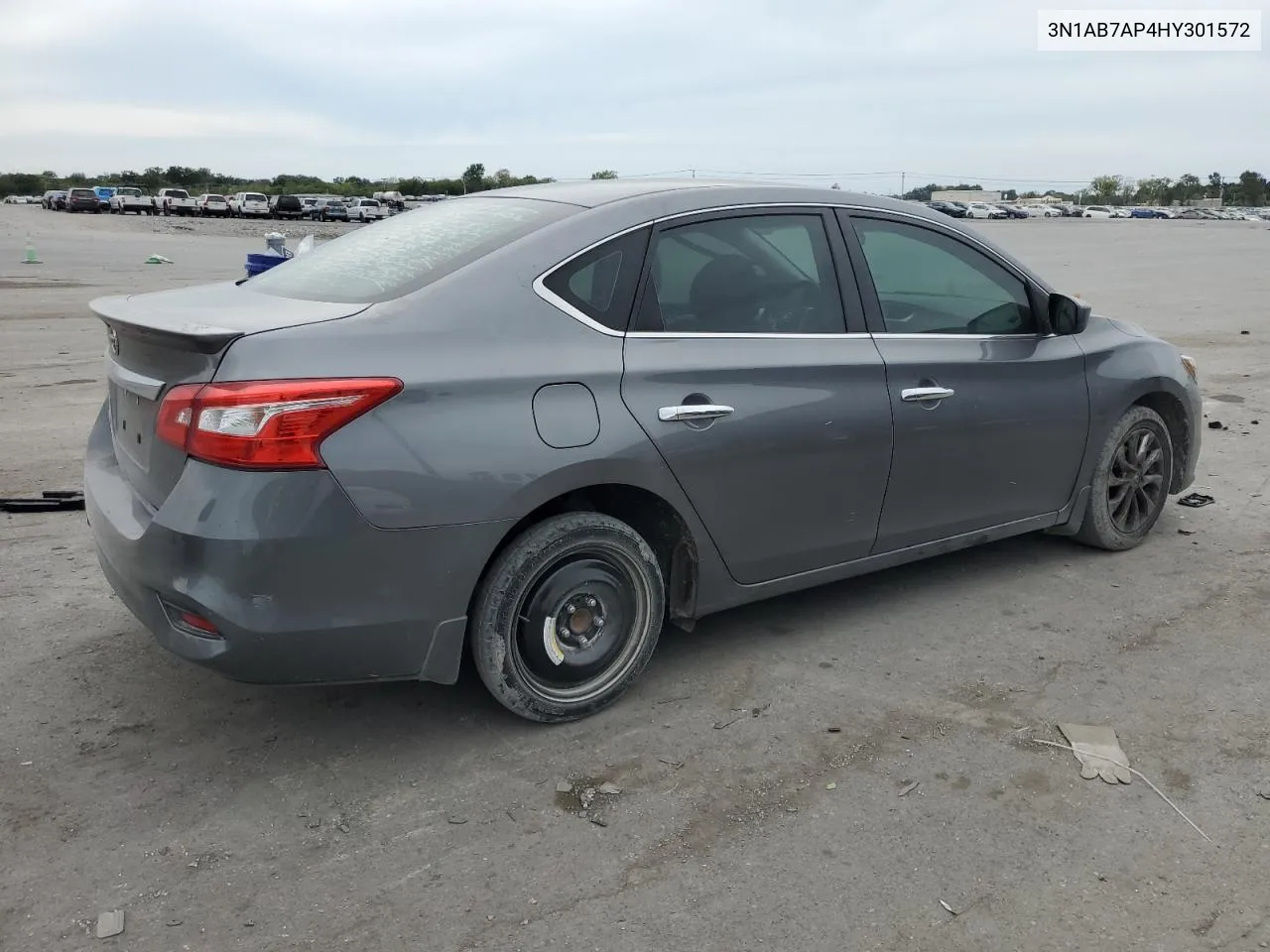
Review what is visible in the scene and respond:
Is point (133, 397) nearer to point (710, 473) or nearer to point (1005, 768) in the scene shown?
point (710, 473)

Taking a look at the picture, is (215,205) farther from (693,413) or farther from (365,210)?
(693,413)

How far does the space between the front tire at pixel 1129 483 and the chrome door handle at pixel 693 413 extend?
233 cm

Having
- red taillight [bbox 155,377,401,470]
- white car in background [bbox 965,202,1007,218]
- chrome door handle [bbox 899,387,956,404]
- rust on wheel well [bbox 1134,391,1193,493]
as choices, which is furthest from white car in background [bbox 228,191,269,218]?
red taillight [bbox 155,377,401,470]

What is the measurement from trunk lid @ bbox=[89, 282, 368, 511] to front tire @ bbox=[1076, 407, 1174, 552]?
3593mm

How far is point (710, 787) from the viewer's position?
320cm

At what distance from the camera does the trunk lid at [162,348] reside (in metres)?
3.04

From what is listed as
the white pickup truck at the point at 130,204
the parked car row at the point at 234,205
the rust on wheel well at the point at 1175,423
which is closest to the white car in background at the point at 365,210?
the parked car row at the point at 234,205

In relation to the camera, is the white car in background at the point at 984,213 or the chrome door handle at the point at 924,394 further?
the white car in background at the point at 984,213

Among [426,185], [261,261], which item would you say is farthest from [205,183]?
[261,261]

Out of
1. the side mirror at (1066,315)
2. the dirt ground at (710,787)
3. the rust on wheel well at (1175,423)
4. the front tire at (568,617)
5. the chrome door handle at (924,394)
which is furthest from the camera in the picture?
the rust on wheel well at (1175,423)

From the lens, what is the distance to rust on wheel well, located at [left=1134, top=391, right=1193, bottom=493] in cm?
530

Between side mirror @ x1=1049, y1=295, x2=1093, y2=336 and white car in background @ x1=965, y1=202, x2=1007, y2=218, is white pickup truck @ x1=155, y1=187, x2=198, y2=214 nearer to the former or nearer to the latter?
white car in background @ x1=965, y1=202, x2=1007, y2=218

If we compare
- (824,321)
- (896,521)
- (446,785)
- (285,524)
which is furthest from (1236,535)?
(285,524)

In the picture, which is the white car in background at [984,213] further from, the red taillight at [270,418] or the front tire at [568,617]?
the red taillight at [270,418]
